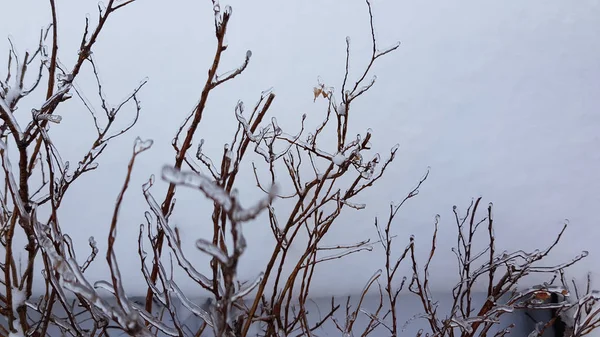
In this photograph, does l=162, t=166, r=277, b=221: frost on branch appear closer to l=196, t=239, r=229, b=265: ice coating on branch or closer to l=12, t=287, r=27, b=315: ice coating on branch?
l=196, t=239, r=229, b=265: ice coating on branch

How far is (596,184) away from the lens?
149 centimetres

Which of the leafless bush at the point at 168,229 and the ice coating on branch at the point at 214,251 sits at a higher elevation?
the leafless bush at the point at 168,229

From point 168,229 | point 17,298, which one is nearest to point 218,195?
point 168,229

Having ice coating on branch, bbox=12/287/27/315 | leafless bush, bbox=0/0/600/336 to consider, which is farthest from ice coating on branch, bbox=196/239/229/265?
ice coating on branch, bbox=12/287/27/315

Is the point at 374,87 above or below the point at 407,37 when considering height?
below

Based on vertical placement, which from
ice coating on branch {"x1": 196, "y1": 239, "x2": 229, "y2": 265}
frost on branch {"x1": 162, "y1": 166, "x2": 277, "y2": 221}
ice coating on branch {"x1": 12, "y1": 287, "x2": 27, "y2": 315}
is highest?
ice coating on branch {"x1": 12, "y1": 287, "x2": 27, "y2": 315}

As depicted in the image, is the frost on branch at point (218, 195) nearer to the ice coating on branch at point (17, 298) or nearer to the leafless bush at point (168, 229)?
the leafless bush at point (168, 229)

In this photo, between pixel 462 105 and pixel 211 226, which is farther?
pixel 462 105

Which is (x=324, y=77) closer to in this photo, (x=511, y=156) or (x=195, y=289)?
(x=511, y=156)

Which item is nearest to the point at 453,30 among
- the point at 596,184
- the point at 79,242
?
the point at 596,184

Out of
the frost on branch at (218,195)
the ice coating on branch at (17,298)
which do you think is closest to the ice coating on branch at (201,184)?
the frost on branch at (218,195)

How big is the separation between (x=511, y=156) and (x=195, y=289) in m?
1.06

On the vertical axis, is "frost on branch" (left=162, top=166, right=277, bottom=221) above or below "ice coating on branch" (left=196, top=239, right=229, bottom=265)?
above

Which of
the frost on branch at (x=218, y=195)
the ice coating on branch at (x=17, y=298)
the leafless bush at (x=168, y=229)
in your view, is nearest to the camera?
the frost on branch at (x=218, y=195)
